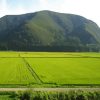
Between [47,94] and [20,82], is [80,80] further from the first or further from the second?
[47,94]

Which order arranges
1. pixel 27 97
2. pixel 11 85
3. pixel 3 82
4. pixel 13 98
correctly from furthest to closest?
pixel 3 82, pixel 11 85, pixel 13 98, pixel 27 97

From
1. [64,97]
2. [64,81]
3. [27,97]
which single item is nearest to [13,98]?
[27,97]

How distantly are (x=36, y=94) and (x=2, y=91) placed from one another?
6.41m

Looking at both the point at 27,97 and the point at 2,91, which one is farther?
the point at 2,91

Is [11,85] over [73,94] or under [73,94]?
under

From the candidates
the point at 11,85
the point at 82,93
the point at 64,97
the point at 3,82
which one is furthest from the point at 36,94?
the point at 3,82

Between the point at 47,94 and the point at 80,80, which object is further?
the point at 80,80

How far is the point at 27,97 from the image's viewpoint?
2678 centimetres

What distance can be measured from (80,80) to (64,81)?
2.83 metres

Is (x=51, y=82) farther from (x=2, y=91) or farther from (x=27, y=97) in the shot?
(x=27, y=97)

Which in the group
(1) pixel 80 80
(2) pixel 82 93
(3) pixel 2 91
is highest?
(2) pixel 82 93

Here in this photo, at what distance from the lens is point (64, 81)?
138ft

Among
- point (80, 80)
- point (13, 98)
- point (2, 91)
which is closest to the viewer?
point (13, 98)

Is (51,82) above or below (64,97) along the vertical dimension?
below
